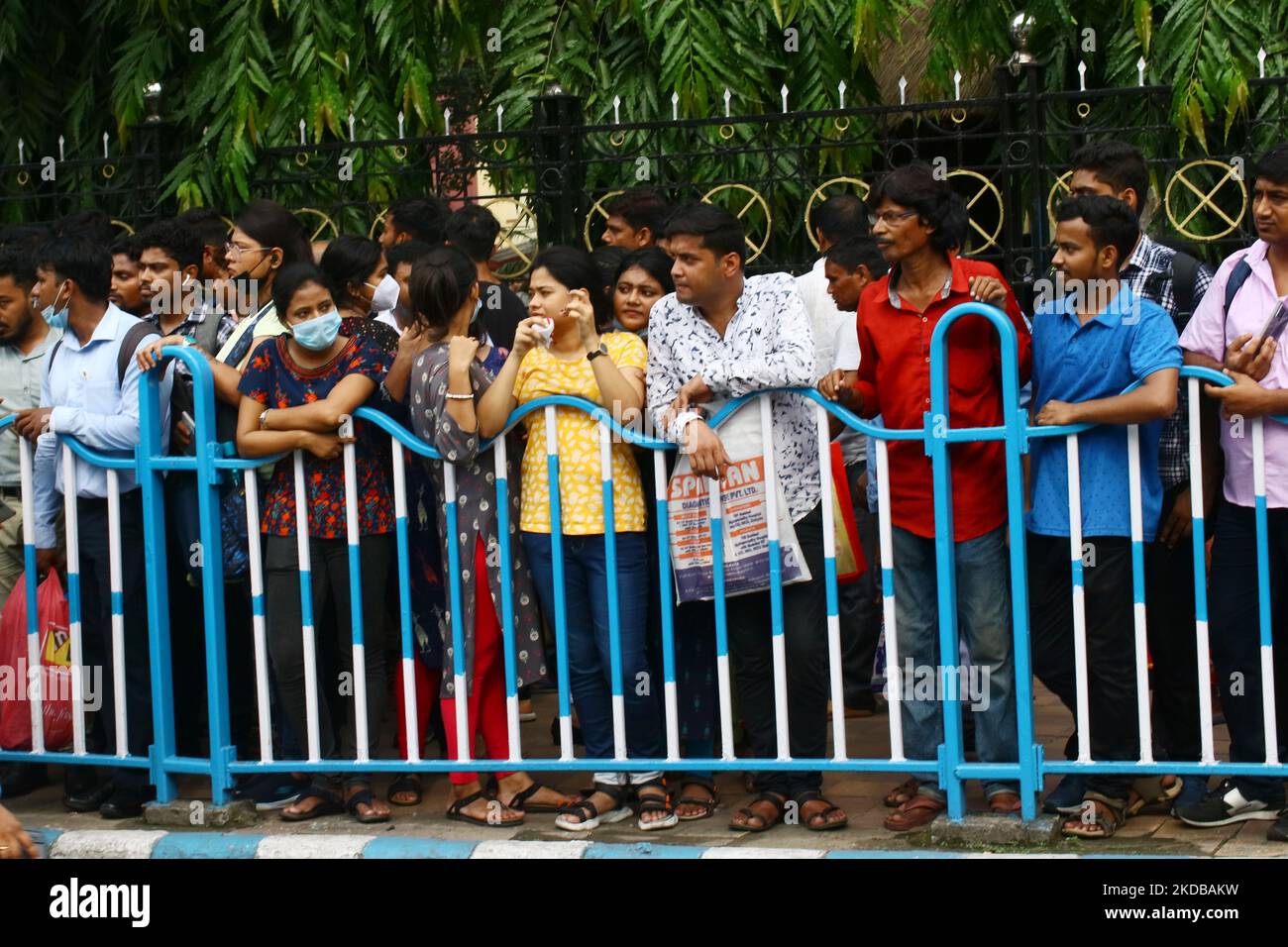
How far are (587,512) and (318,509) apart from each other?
3.15ft

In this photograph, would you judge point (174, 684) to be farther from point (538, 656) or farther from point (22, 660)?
point (538, 656)

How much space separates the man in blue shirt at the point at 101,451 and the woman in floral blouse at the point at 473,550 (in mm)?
1093

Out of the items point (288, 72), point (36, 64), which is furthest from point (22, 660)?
point (36, 64)

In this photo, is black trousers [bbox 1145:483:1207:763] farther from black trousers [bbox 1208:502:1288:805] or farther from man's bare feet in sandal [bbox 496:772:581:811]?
man's bare feet in sandal [bbox 496:772:581:811]

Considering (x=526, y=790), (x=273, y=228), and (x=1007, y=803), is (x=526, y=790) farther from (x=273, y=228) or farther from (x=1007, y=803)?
(x=273, y=228)

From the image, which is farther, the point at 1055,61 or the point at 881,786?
the point at 1055,61

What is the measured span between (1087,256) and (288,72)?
6.37 m

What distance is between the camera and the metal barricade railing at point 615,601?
19.2ft

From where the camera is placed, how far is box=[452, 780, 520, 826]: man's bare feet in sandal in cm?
650

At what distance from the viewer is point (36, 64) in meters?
12.2

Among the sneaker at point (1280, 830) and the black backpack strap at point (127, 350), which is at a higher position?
the black backpack strap at point (127, 350)

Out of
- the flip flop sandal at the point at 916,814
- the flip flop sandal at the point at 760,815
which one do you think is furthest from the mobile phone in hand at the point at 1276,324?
the flip flop sandal at the point at 760,815

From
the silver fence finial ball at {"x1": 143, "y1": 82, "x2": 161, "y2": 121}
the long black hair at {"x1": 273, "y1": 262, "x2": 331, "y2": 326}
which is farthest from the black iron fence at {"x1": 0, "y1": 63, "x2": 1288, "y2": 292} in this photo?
the long black hair at {"x1": 273, "y1": 262, "x2": 331, "y2": 326}

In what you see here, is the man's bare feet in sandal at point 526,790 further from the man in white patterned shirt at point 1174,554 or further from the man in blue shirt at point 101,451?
the man in white patterned shirt at point 1174,554
